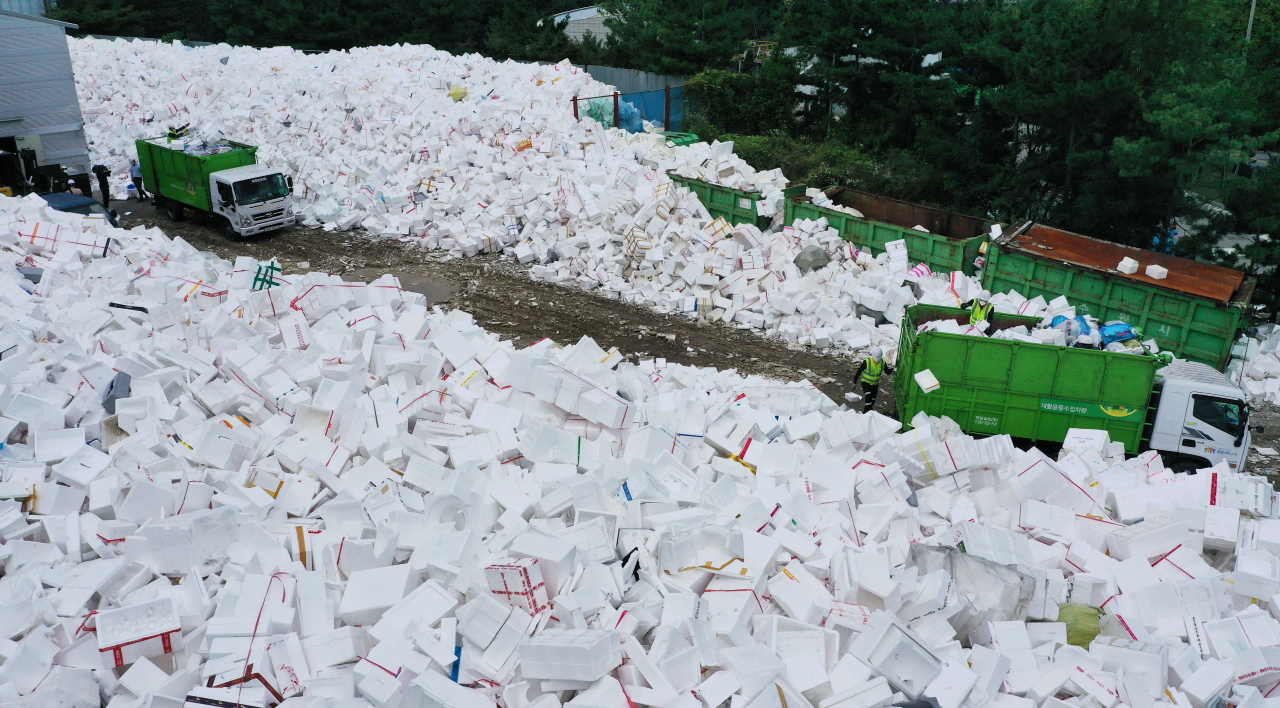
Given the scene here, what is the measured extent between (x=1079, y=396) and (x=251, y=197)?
1684 centimetres

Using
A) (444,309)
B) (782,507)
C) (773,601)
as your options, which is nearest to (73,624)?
(773,601)

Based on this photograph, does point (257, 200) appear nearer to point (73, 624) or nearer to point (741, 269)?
point (741, 269)

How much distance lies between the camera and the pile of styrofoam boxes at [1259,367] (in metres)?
13.5

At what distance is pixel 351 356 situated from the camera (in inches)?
404

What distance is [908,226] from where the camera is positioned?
57.1 feet

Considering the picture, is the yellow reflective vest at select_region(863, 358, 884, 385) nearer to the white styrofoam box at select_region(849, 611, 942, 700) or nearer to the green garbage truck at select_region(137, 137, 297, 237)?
the white styrofoam box at select_region(849, 611, 942, 700)

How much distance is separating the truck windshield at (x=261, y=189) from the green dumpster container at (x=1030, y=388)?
14675mm

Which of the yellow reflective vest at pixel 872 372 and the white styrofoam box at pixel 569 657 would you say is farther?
the yellow reflective vest at pixel 872 372

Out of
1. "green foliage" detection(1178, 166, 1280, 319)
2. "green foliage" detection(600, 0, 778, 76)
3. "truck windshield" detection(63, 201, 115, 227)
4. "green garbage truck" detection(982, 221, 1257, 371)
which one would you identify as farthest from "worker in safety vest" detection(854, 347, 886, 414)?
"green foliage" detection(600, 0, 778, 76)

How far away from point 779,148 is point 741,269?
21.0 feet

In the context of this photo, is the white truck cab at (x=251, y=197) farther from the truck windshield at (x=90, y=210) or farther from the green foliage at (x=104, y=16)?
the green foliage at (x=104, y=16)

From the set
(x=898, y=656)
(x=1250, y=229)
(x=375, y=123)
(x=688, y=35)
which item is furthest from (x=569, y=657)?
(x=688, y=35)

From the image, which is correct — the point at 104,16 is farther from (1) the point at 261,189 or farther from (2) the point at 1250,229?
(2) the point at 1250,229

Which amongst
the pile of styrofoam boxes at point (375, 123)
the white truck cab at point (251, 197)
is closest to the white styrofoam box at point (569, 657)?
the pile of styrofoam boxes at point (375, 123)
